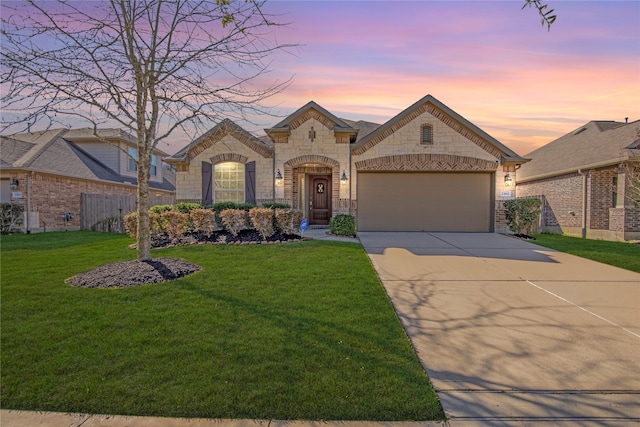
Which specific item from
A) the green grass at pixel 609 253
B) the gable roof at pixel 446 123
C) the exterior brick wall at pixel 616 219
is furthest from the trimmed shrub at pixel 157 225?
the exterior brick wall at pixel 616 219

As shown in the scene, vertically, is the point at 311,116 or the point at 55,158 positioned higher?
the point at 311,116

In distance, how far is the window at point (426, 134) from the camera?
1369 centimetres

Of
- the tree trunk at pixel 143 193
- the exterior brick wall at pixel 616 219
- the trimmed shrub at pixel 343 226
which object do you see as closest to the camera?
the tree trunk at pixel 143 193

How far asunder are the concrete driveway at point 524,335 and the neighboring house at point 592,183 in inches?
289

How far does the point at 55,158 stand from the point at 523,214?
21412mm

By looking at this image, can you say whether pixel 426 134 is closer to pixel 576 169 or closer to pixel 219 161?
pixel 576 169

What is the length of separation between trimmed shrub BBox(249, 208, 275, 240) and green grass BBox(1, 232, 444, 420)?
4.39 meters

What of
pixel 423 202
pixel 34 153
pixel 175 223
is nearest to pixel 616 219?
pixel 423 202

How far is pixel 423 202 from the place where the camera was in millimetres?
13977

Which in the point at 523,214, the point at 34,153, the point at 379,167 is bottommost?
the point at 523,214

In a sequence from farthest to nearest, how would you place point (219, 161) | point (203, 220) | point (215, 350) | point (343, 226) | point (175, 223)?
1. point (219, 161)
2. point (343, 226)
3. point (203, 220)
4. point (175, 223)
5. point (215, 350)

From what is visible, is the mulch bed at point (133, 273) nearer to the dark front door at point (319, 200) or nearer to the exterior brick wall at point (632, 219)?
the dark front door at point (319, 200)

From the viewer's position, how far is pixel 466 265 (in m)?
7.57

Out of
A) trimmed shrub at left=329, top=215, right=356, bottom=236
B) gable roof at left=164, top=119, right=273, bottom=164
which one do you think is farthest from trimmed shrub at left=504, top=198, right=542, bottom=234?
gable roof at left=164, top=119, right=273, bottom=164
